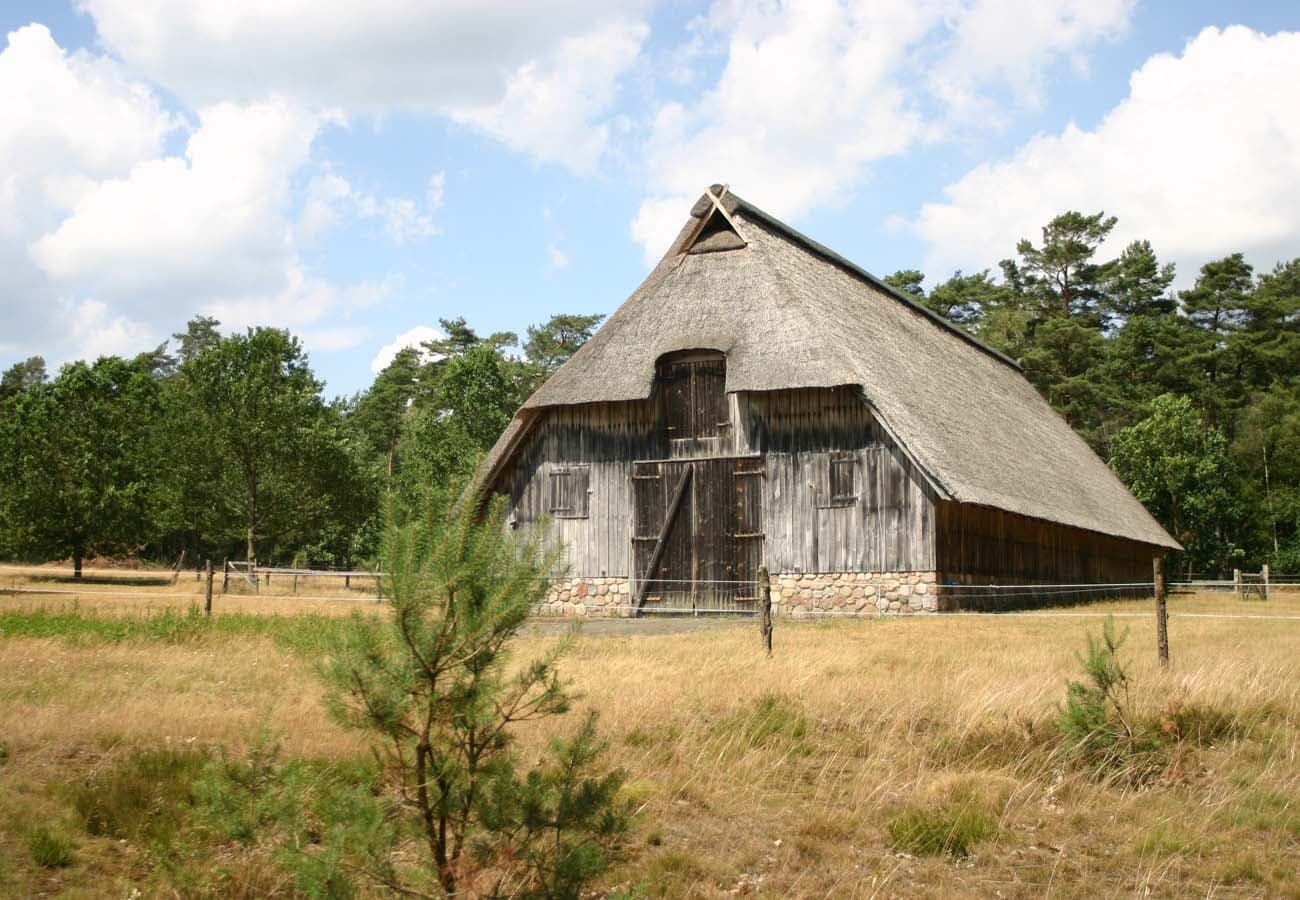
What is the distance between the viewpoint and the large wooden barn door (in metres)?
23.4

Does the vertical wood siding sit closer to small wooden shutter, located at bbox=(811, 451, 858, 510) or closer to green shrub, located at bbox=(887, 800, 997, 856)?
small wooden shutter, located at bbox=(811, 451, 858, 510)

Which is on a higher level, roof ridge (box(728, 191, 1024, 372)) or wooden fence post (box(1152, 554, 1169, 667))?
roof ridge (box(728, 191, 1024, 372))

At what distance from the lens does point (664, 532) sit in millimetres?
23797

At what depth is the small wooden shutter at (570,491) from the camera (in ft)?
81.2

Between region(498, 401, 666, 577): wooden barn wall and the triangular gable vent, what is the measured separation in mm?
5057

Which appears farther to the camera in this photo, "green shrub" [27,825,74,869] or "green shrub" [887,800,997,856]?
"green shrub" [887,800,997,856]

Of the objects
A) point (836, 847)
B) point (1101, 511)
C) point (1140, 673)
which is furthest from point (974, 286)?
point (836, 847)

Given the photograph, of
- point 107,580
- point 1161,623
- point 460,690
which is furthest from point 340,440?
point 460,690

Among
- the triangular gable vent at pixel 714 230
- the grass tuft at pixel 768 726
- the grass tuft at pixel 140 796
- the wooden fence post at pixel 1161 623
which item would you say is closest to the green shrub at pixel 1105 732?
the grass tuft at pixel 768 726

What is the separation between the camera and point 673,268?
26891 mm

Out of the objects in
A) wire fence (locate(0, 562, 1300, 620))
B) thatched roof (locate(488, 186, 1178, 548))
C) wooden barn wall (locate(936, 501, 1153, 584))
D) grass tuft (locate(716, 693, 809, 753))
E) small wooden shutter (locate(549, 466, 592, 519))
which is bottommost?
grass tuft (locate(716, 693, 809, 753))

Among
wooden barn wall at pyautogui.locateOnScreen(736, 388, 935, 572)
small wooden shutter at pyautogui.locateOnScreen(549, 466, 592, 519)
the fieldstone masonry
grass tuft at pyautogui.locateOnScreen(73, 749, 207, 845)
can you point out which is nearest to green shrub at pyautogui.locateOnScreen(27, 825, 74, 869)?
grass tuft at pyautogui.locateOnScreen(73, 749, 207, 845)

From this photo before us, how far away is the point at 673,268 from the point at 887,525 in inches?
332

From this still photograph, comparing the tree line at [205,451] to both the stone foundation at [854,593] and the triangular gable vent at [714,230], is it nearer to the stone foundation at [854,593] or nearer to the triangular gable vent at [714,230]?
the triangular gable vent at [714,230]
